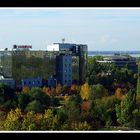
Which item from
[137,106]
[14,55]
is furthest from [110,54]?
[137,106]

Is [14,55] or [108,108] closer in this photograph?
[108,108]

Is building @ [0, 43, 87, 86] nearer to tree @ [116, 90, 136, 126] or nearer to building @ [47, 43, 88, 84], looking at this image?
building @ [47, 43, 88, 84]

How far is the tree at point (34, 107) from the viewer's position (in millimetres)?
8177

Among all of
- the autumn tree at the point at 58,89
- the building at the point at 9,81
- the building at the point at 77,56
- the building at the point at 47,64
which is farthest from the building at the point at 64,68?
the building at the point at 9,81

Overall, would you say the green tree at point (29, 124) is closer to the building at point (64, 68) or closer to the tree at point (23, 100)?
the tree at point (23, 100)

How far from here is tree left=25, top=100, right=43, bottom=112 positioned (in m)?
8.18

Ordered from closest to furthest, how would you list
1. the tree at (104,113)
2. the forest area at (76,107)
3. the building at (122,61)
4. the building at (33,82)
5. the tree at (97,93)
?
the forest area at (76,107)
the tree at (104,113)
the tree at (97,93)
the building at (33,82)
the building at (122,61)

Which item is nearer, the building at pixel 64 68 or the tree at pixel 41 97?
the tree at pixel 41 97

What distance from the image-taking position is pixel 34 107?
27.9 feet

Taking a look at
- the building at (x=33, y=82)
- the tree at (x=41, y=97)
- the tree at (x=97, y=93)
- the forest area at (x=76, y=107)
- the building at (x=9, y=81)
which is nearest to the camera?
the forest area at (x=76, y=107)

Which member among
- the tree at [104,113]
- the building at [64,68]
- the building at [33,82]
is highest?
the building at [64,68]

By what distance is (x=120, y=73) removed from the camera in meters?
12.7
